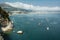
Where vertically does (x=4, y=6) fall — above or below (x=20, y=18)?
above

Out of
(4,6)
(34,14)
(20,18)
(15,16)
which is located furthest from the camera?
(34,14)

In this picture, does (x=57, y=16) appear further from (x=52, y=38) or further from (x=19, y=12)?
(x=52, y=38)

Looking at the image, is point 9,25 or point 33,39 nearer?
point 33,39

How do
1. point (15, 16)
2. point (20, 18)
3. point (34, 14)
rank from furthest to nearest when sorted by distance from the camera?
point (34, 14) → point (20, 18) → point (15, 16)

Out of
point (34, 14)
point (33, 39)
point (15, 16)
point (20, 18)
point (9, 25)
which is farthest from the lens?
point (34, 14)

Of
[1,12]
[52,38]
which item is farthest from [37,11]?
[52,38]

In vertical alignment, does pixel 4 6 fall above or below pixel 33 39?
above

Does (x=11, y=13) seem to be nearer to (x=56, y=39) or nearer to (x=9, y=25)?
(x=9, y=25)

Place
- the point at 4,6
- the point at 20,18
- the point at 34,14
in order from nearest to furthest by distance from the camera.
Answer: the point at 4,6 → the point at 20,18 → the point at 34,14

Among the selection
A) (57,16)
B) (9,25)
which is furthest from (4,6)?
(57,16)
